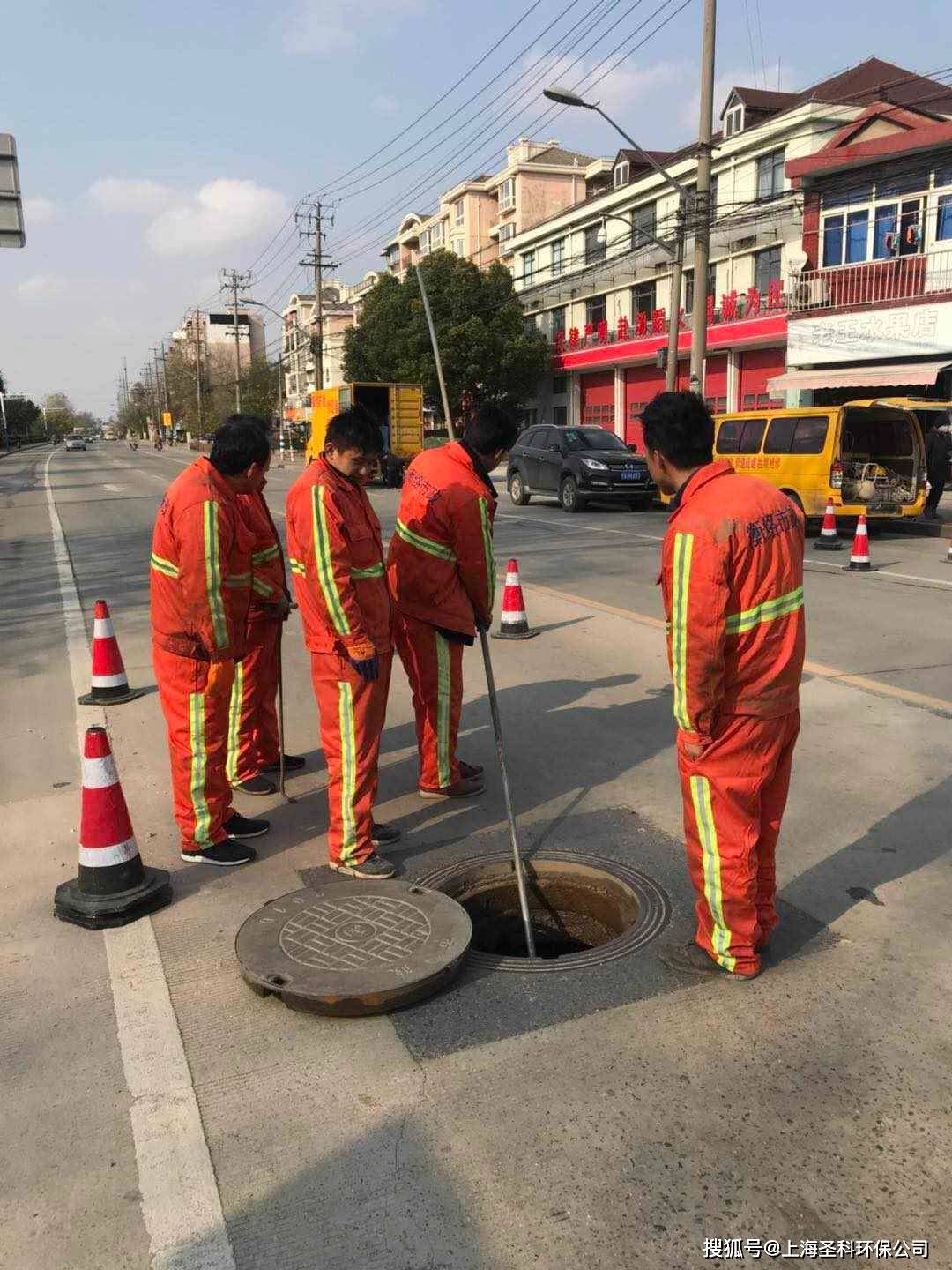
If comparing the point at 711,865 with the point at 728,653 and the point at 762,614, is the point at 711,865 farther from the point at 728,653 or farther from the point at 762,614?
the point at 762,614

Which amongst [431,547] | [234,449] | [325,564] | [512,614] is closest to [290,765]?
[431,547]

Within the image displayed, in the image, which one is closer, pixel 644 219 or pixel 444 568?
pixel 444 568

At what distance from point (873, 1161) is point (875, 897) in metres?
1.42

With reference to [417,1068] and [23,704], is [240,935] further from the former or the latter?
[23,704]

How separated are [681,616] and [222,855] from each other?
2.25m

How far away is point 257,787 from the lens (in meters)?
4.77

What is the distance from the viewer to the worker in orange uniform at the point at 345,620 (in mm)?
3729

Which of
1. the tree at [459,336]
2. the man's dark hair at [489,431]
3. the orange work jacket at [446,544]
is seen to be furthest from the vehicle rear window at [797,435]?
the tree at [459,336]

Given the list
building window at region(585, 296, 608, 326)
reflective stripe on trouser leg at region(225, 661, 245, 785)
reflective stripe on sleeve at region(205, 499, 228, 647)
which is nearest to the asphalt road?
reflective stripe on trouser leg at region(225, 661, 245, 785)

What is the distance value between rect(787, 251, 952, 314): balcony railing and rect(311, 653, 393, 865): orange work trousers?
22.7 metres

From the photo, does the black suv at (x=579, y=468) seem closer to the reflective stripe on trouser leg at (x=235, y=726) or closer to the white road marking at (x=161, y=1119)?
the reflective stripe on trouser leg at (x=235, y=726)

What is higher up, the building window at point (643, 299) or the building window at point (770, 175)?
the building window at point (770, 175)

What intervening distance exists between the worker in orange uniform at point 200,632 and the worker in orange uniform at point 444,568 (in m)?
0.79

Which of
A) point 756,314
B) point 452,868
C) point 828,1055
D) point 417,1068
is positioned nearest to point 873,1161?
point 828,1055
